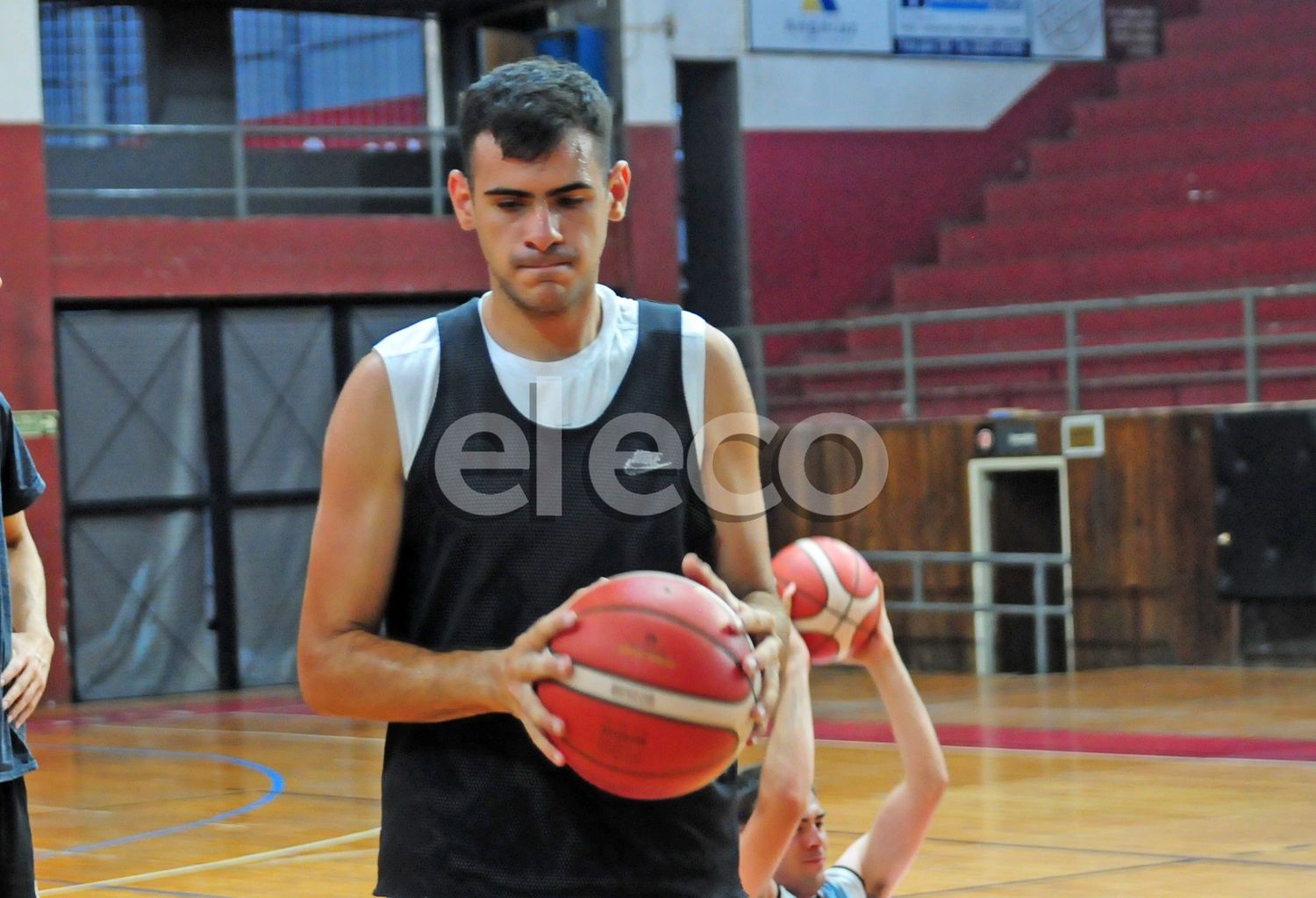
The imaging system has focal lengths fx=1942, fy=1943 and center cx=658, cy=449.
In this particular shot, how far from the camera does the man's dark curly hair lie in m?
2.23

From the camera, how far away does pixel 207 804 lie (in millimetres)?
7871

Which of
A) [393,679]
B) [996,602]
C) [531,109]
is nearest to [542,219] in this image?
[531,109]

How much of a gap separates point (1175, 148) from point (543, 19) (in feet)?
16.2

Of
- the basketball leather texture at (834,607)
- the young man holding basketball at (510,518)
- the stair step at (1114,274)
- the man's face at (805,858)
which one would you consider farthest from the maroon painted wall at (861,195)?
the young man holding basketball at (510,518)

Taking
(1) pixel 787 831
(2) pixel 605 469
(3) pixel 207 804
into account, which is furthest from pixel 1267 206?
(2) pixel 605 469

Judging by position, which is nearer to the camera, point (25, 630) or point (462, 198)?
point (462, 198)

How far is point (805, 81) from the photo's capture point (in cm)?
1563

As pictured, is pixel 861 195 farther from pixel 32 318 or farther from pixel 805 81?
pixel 32 318

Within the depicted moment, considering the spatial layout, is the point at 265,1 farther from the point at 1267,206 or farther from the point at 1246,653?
the point at 1246,653

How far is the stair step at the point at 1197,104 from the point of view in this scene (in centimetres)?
1481

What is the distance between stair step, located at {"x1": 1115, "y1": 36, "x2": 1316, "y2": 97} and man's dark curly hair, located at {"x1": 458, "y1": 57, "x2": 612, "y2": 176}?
13831mm

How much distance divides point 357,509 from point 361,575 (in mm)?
79

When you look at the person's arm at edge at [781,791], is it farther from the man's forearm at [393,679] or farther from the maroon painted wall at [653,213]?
the maroon painted wall at [653,213]

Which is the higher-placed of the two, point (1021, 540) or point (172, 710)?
point (1021, 540)
